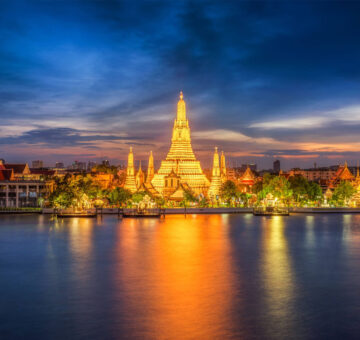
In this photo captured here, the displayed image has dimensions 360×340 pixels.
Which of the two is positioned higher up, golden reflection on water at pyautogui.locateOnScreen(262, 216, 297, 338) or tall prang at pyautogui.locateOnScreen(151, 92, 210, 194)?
tall prang at pyautogui.locateOnScreen(151, 92, 210, 194)

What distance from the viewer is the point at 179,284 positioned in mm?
27250

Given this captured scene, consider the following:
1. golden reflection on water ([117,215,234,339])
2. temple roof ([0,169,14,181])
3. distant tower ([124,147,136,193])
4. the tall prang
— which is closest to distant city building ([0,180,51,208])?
temple roof ([0,169,14,181])

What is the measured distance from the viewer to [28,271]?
30875 mm

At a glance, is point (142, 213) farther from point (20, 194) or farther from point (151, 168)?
point (151, 168)

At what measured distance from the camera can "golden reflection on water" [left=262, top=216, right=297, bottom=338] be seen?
2062 centimetres

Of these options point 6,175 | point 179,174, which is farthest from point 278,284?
point 6,175

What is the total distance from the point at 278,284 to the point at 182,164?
55.7m

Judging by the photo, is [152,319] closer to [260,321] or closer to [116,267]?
[260,321]

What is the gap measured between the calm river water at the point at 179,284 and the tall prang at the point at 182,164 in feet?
101

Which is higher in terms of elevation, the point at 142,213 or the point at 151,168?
the point at 151,168

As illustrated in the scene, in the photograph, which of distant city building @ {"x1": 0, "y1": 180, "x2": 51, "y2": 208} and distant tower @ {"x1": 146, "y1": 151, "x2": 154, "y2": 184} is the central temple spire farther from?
distant city building @ {"x1": 0, "y1": 180, "x2": 51, "y2": 208}

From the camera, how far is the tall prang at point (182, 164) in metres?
80.9

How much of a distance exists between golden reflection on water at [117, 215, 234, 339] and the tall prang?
30.5 m

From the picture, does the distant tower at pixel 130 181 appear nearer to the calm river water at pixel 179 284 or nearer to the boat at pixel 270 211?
the boat at pixel 270 211
